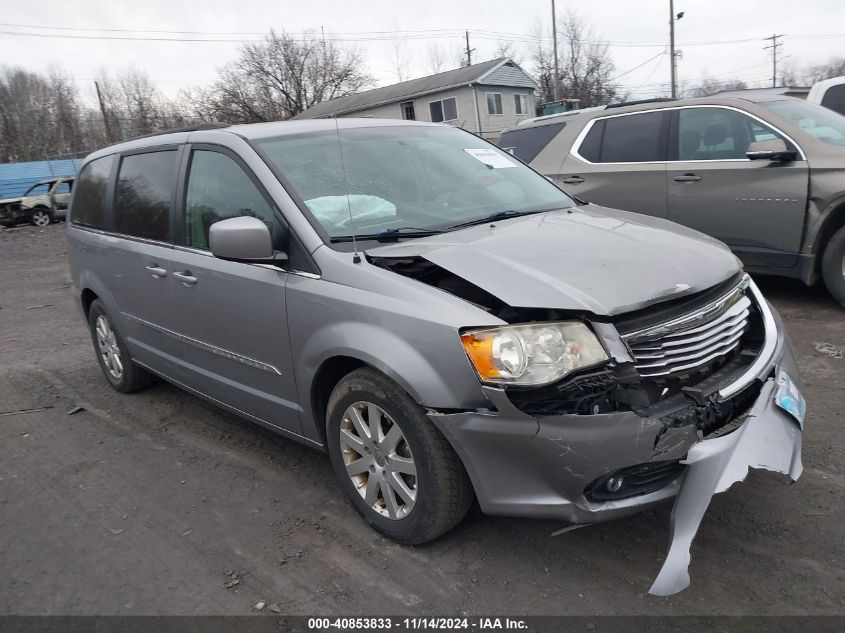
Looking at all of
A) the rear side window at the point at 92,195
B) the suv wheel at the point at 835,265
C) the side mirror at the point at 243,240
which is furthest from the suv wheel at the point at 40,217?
the suv wheel at the point at 835,265

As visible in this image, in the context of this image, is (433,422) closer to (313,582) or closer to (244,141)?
(313,582)

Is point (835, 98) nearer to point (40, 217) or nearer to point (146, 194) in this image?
point (146, 194)

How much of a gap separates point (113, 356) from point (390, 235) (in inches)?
125

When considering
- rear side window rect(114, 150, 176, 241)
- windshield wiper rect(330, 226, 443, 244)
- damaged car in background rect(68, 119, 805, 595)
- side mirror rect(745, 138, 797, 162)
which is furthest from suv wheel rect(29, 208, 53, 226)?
windshield wiper rect(330, 226, 443, 244)

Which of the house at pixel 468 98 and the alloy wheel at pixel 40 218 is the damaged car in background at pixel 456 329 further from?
the house at pixel 468 98

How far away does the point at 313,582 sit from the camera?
2.69 m

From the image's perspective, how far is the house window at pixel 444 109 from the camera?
127 feet

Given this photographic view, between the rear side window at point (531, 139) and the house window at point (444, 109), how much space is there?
32.3m

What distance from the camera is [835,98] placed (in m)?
8.39

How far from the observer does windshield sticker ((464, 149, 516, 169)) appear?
3.93 m

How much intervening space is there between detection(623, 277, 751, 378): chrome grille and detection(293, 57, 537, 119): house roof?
35.7m

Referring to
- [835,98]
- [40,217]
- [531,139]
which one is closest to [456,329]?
[531,139]

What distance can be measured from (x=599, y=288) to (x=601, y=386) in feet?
1.22

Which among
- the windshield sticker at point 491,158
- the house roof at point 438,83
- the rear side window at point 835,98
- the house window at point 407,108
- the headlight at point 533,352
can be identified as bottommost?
the headlight at point 533,352
